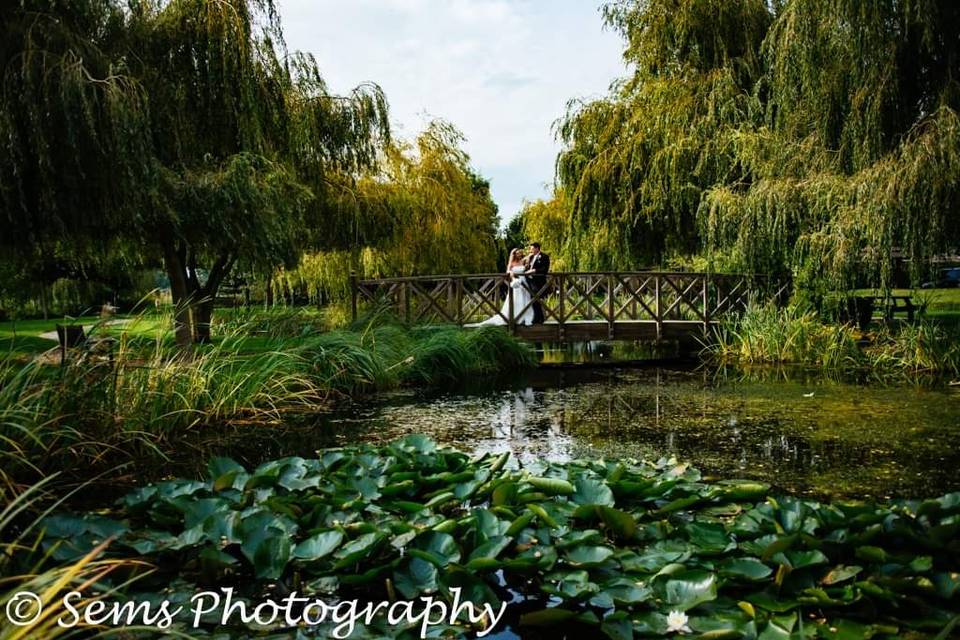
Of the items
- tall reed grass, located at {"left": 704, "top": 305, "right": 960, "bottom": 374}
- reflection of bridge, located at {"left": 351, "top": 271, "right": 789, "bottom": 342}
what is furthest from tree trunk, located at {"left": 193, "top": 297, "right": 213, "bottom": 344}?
tall reed grass, located at {"left": 704, "top": 305, "right": 960, "bottom": 374}

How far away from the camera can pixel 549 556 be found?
2.78m

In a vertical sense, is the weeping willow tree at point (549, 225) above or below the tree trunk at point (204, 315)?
above

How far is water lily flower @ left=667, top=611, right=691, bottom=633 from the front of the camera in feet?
7.56

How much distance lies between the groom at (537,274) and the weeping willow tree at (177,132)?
120 inches

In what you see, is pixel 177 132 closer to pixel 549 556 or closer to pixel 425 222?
pixel 549 556

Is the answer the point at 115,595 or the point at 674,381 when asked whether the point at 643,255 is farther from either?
the point at 115,595

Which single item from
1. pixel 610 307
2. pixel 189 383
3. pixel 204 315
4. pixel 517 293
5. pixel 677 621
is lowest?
pixel 677 621

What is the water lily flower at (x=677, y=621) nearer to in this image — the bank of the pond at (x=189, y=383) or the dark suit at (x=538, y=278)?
the bank of the pond at (x=189, y=383)

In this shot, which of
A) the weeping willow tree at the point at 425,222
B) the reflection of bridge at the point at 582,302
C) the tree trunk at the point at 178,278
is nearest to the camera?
the tree trunk at the point at 178,278

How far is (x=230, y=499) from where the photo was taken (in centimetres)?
337

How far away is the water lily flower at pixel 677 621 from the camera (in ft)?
7.56

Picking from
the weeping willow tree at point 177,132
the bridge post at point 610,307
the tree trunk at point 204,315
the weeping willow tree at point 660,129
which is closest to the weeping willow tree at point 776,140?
the weeping willow tree at point 660,129

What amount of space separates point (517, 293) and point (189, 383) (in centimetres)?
786

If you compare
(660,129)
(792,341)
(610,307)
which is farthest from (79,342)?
(660,129)
